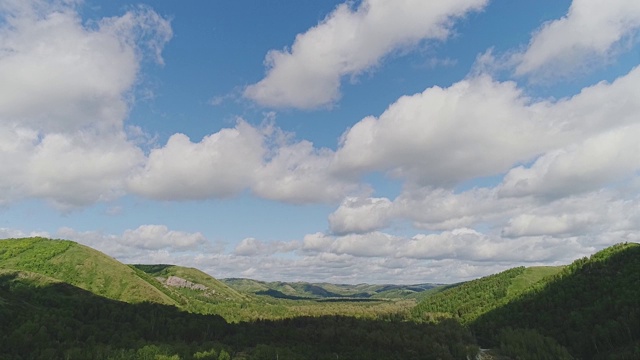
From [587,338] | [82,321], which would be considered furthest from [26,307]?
[587,338]

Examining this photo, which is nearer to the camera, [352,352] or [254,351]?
[254,351]

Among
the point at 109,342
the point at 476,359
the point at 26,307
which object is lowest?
the point at 476,359

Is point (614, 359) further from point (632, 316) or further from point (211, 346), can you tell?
point (211, 346)

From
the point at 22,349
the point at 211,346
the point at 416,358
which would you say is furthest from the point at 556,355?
the point at 22,349

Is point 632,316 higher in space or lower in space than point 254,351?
higher

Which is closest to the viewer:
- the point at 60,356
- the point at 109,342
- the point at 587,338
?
the point at 60,356

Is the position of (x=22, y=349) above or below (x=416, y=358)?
above

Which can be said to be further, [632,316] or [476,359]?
[476,359]

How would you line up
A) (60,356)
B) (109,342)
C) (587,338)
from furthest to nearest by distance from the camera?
1. (587,338)
2. (109,342)
3. (60,356)

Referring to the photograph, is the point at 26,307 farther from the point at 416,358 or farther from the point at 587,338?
the point at 587,338
